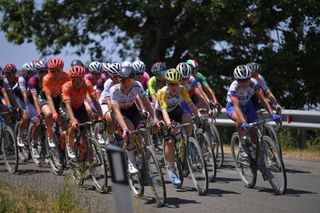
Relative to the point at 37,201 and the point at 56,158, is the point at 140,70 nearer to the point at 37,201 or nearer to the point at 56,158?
the point at 56,158

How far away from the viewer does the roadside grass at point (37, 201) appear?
29.0 feet

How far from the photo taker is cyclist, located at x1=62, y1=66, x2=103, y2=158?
1152 cm

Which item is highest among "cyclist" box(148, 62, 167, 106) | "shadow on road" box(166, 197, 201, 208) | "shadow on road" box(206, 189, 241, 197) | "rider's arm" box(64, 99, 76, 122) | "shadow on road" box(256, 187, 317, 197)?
"cyclist" box(148, 62, 167, 106)

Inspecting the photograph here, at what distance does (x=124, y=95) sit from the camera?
1080cm

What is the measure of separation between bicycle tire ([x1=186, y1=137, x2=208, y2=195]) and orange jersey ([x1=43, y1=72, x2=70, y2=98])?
3.13 meters

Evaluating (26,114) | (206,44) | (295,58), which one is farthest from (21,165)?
(295,58)

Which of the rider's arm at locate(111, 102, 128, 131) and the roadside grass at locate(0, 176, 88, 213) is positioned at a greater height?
the rider's arm at locate(111, 102, 128, 131)

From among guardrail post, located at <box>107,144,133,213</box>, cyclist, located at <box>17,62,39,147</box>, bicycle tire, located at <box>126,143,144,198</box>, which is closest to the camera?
guardrail post, located at <box>107,144,133,213</box>

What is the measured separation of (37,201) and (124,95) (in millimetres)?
2184

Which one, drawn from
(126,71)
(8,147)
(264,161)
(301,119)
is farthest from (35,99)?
(301,119)

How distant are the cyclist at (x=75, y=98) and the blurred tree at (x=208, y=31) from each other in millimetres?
9704

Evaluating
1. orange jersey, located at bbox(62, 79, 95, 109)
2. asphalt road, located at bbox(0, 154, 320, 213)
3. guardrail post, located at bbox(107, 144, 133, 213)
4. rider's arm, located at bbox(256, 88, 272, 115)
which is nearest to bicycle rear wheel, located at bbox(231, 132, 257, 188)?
asphalt road, located at bbox(0, 154, 320, 213)

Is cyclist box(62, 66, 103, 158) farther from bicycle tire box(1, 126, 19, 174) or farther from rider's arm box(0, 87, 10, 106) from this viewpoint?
rider's arm box(0, 87, 10, 106)

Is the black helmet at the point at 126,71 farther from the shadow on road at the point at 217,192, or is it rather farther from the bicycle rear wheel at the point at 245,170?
the bicycle rear wheel at the point at 245,170
